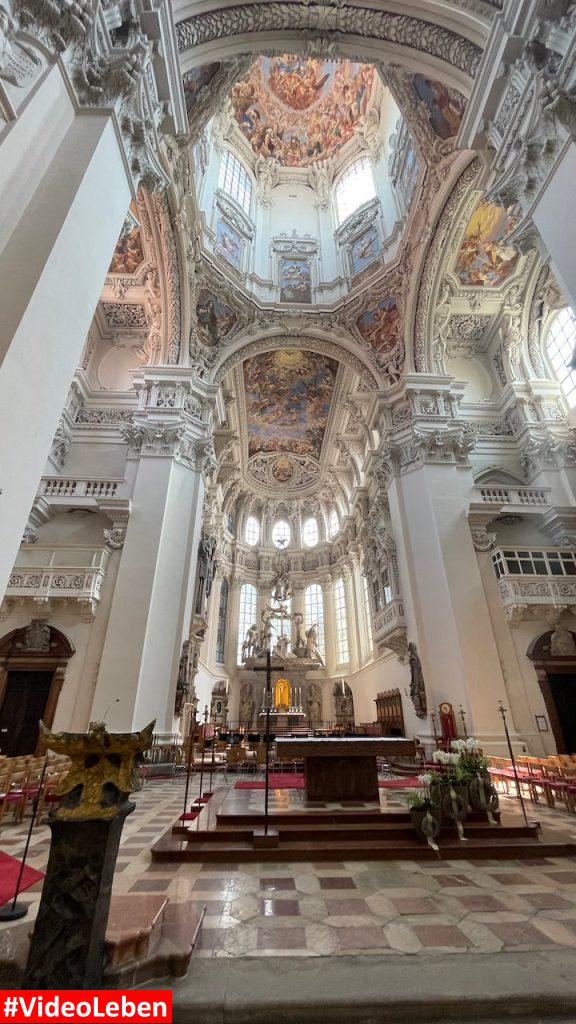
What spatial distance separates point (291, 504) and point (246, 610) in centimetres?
674

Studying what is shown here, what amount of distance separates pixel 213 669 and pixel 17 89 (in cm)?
1854

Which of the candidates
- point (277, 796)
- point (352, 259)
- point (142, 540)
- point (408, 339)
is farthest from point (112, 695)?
point (352, 259)

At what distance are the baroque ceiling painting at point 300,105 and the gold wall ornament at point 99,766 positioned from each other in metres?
22.8

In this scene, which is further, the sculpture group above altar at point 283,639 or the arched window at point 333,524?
the arched window at point 333,524

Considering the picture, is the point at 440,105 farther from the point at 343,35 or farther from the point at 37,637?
the point at 37,637

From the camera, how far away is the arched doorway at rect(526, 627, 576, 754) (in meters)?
10.5

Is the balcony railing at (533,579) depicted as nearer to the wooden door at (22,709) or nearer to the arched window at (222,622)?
the wooden door at (22,709)

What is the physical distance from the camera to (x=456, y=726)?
10.2m

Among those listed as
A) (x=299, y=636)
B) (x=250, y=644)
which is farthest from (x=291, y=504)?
(x=250, y=644)

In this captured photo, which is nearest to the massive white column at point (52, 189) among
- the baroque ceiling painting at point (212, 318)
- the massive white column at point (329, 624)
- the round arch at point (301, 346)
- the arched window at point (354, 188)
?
the baroque ceiling painting at point (212, 318)

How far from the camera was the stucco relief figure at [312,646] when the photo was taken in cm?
2138

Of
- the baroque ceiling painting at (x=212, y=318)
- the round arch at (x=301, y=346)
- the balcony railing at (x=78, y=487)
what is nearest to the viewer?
the balcony railing at (x=78, y=487)

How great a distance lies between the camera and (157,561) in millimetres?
11359

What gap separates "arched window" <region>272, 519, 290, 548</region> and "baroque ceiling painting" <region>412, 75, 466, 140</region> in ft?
60.7
